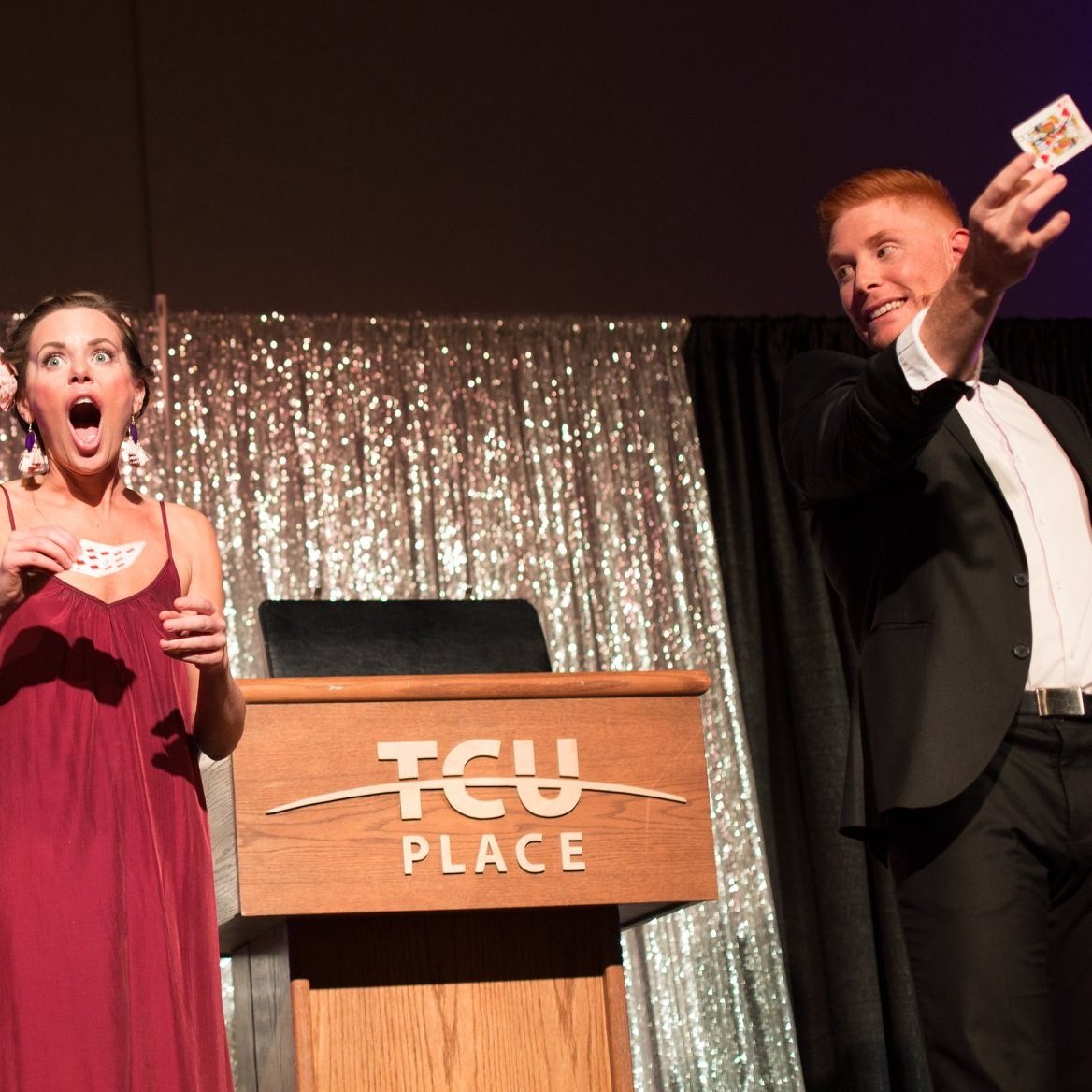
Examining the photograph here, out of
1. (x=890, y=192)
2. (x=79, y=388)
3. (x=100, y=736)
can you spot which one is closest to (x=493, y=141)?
(x=890, y=192)

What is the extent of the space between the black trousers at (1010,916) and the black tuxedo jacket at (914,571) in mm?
53

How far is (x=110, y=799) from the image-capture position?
186cm

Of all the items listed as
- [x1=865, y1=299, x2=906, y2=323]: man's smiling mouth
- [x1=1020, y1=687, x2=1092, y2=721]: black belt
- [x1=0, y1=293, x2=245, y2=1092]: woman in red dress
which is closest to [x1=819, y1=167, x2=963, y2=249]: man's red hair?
[x1=865, y1=299, x2=906, y2=323]: man's smiling mouth

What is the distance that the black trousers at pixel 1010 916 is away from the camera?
180 cm

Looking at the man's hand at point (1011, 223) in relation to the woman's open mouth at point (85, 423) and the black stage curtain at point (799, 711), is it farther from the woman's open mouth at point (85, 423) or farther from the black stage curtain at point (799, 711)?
the black stage curtain at point (799, 711)

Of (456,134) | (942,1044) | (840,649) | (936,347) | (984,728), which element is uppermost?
(456,134)

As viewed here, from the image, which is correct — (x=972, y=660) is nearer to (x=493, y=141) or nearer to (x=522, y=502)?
(x=522, y=502)

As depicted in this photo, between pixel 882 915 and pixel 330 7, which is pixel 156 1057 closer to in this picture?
pixel 882 915

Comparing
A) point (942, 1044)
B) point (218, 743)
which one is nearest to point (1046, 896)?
point (942, 1044)

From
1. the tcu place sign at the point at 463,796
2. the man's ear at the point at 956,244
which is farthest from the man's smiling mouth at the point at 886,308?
the tcu place sign at the point at 463,796

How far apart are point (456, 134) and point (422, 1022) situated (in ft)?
11.8

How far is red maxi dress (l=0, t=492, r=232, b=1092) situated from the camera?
177 cm

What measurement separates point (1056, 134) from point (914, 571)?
521mm

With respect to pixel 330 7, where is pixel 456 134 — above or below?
below
